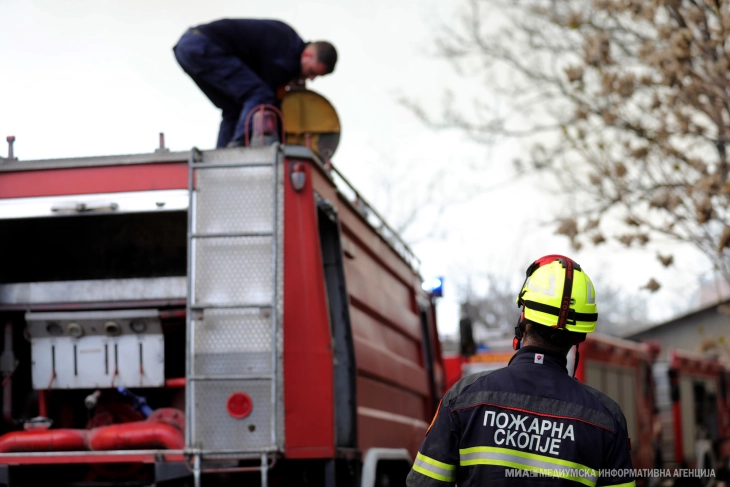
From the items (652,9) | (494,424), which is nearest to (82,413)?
(494,424)

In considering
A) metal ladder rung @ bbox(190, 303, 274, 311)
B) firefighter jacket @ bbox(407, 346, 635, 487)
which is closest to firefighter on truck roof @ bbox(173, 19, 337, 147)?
metal ladder rung @ bbox(190, 303, 274, 311)

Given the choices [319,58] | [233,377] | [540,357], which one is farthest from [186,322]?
[540,357]

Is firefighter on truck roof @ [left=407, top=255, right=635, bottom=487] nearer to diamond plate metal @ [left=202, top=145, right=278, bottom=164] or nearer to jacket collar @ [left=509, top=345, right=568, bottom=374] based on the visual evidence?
jacket collar @ [left=509, top=345, right=568, bottom=374]

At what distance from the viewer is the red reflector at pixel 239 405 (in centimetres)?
507

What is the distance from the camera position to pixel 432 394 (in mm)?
9594

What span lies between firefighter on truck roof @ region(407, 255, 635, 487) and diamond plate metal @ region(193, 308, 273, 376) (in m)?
2.09

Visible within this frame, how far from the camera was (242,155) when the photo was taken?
213 inches

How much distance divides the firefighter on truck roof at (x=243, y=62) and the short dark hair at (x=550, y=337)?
3.36 m

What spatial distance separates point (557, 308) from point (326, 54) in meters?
3.86

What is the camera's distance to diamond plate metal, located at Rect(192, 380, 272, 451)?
5.06m

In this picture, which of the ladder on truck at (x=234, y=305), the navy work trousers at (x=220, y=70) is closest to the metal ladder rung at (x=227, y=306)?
the ladder on truck at (x=234, y=305)

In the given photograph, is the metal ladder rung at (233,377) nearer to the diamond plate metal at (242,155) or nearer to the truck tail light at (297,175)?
the truck tail light at (297,175)

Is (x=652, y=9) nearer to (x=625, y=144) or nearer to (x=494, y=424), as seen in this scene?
(x=625, y=144)

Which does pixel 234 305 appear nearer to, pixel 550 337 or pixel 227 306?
pixel 227 306
